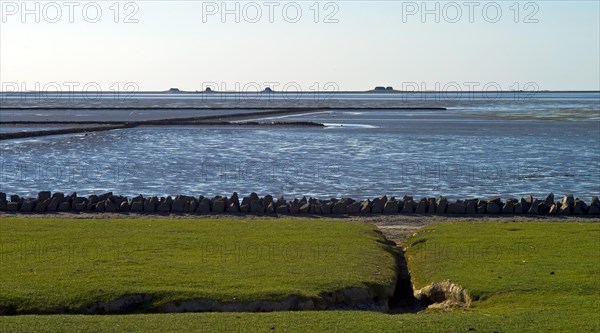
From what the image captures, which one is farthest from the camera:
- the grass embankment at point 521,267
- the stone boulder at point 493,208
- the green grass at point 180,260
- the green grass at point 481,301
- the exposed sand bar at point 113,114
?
the exposed sand bar at point 113,114

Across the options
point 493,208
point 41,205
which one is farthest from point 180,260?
point 493,208

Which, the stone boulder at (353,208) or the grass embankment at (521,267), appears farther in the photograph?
the stone boulder at (353,208)

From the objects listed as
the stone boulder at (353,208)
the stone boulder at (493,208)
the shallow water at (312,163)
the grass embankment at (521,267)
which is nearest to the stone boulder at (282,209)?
the stone boulder at (353,208)

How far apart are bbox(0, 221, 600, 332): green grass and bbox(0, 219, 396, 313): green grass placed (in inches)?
35.3

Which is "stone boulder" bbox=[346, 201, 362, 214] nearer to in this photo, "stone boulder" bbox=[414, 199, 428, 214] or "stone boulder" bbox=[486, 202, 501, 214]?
"stone boulder" bbox=[414, 199, 428, 214]

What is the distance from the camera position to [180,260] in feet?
49.5

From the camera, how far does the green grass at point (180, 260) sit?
Answer: 1273cm

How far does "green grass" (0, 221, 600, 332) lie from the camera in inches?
433

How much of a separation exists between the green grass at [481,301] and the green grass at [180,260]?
90cm

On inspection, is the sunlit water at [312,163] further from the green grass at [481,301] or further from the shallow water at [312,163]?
the green grass at [481,301]

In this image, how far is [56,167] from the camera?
4281 centimetres

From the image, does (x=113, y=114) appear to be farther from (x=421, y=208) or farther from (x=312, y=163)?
(x=421, y=208)

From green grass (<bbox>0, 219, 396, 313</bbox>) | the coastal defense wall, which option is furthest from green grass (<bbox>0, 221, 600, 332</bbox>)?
the coastal defense wall

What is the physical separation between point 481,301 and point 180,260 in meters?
5.02
